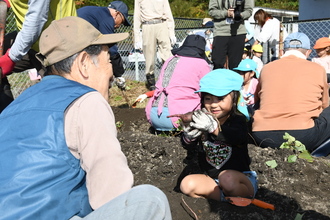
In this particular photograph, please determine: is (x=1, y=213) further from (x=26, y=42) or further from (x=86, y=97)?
(x=26, y=42)

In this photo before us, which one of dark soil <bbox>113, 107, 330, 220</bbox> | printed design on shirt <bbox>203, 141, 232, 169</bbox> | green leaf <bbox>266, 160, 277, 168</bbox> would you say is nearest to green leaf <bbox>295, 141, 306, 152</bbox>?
dark soil <bbox>113, 107, 330, 220</bbox>

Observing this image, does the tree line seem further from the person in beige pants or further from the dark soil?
the dark soil

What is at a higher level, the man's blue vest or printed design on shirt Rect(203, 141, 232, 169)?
the man's blue vest

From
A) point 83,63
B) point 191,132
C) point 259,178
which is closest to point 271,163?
point 259,178

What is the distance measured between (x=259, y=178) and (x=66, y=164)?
7.18 feet

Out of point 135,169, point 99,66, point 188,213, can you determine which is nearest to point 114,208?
point 99,66

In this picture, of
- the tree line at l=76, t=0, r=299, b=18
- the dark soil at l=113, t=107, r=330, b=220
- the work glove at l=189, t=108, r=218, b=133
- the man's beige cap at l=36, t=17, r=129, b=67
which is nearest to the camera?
the man's beige cap at l=36, t=17, r=129, b=67

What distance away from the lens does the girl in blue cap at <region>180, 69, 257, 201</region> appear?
295 centimetres

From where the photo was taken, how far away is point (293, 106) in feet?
13.2

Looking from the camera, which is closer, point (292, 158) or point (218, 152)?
point (218, 152)

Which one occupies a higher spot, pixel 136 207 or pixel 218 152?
pixel 136 207

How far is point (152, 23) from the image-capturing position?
7512 millimetres

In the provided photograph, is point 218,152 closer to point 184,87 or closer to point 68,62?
point 68,62

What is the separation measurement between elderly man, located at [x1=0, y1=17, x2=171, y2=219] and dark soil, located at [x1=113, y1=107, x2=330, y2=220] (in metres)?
1.29
